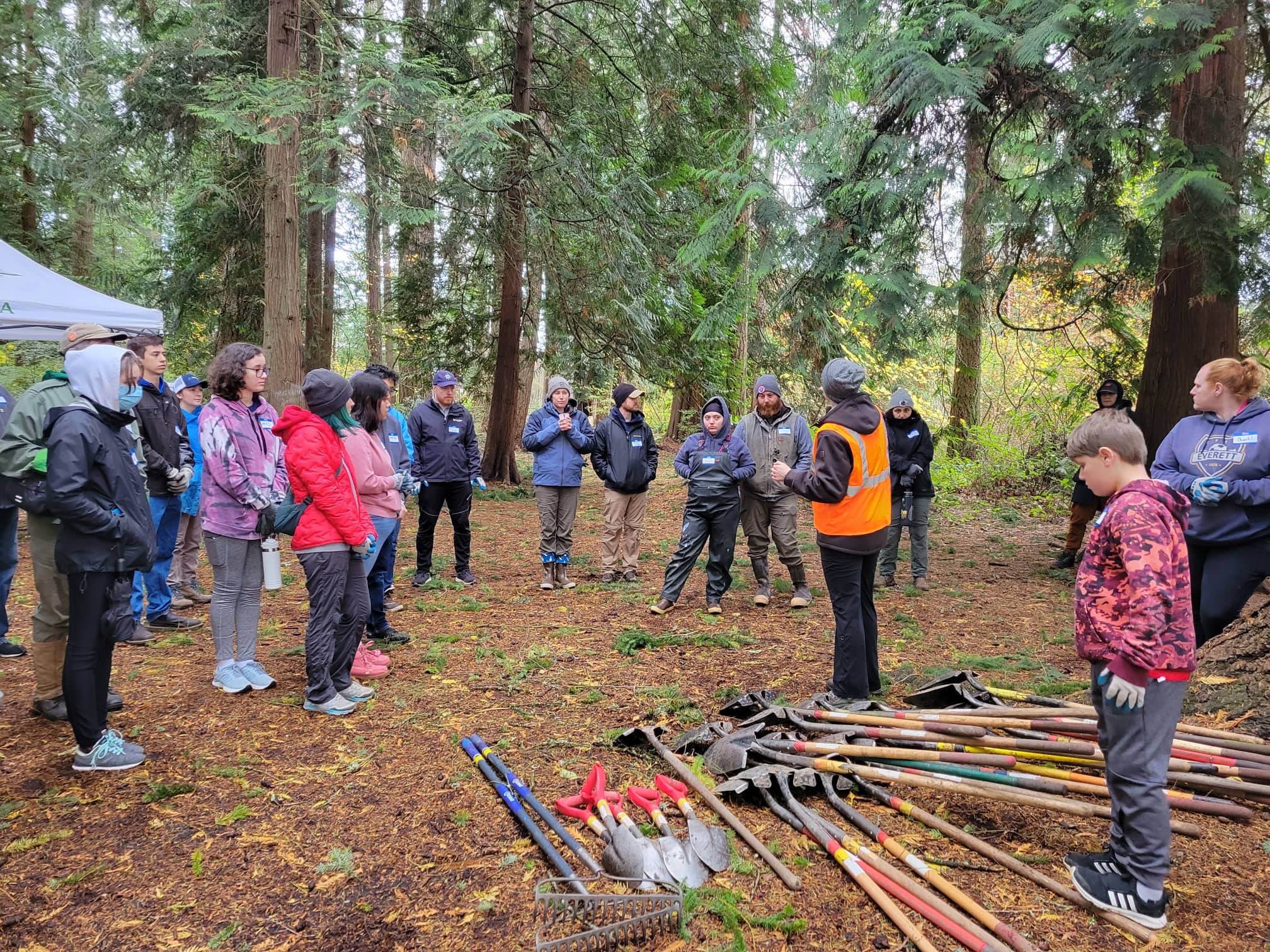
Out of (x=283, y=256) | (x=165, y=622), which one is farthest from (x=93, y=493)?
(x=283, y=256)

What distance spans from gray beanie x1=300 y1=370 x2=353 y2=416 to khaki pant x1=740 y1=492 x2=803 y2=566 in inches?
163

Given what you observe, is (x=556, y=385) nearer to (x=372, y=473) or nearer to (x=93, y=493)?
(x=372, y=473)

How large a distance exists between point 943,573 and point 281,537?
867 cm

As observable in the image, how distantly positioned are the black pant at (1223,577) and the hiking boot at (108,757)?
590 centimetres

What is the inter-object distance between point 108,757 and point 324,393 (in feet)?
7.28

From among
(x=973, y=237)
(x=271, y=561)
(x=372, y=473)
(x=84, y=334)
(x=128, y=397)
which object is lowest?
(x=271, y=561)

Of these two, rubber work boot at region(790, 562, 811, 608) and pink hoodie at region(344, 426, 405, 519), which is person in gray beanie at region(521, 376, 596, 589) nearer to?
pink hoodie at region(344, 426, 405, 519)

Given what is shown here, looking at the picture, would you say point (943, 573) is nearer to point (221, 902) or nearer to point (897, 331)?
point (897, 331)

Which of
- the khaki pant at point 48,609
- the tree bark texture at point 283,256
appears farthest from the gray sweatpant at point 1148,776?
the tree bark texture at point 283,256

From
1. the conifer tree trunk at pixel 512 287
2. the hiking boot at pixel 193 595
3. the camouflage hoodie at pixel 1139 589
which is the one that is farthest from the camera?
the conifer tree trunk at pixel 512 287

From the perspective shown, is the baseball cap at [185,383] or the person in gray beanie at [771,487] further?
the person in gray beanie at [771,487]

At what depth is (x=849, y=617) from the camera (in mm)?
4625

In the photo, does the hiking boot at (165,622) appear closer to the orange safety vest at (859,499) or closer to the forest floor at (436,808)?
the forest floor at (436,808)

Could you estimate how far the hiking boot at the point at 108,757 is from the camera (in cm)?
375
